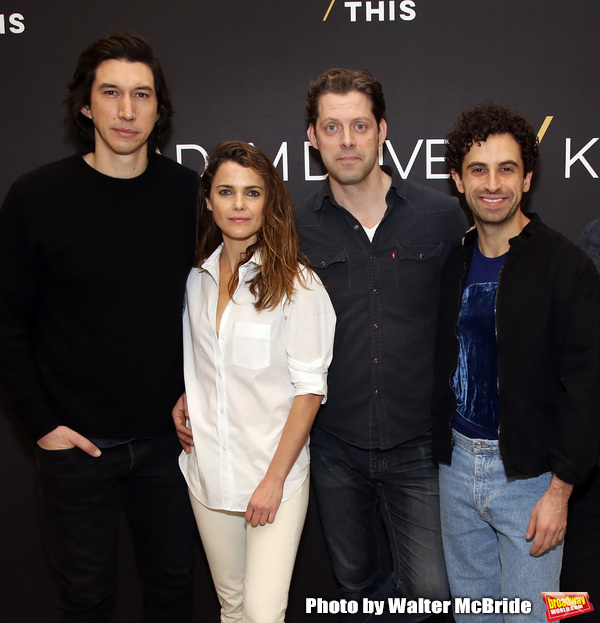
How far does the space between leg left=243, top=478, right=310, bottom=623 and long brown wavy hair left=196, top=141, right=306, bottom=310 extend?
616 millimetres

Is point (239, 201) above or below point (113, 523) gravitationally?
above

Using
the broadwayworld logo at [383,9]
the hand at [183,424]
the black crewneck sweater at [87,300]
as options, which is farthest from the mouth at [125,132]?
the broadwayworld logo at [383,9]

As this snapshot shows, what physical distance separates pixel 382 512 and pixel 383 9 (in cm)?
190

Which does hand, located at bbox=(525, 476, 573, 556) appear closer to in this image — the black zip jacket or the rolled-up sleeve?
the black zip jacket

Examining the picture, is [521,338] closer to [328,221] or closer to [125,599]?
[328,221]

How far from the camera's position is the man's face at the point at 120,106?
6.36 feet

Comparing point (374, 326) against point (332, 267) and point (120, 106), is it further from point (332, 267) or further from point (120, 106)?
point (120, 106)

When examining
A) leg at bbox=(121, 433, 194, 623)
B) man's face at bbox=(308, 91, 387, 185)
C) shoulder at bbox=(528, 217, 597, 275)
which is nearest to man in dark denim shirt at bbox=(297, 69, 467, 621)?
man's face at bbox=(308, 91, 387, 185)

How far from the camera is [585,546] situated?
2355 millimetres

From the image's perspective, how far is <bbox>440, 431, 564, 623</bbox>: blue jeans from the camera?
1789mm

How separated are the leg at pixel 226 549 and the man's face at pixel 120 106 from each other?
1.13 metres

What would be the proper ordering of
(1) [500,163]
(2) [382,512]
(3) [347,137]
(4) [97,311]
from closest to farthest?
1. (1) [500,163]
2. (4) [97,311]
3. (3) [347,137]
4. (2) [382,512]

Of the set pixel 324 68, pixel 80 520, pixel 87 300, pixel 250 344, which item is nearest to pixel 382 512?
pixel 250 344

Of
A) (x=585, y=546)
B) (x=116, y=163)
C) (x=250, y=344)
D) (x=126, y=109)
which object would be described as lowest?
(x=585, y=546)
